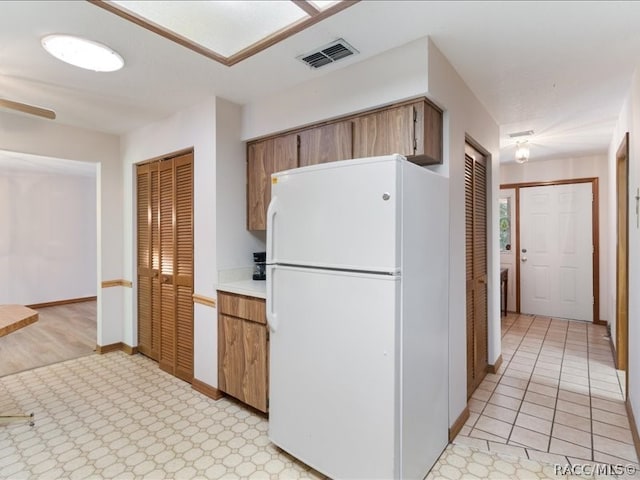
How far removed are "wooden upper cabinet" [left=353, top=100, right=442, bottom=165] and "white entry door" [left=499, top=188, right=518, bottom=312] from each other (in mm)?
4066

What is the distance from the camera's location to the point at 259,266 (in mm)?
2918

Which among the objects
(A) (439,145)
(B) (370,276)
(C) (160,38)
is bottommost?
(B) (370,276)

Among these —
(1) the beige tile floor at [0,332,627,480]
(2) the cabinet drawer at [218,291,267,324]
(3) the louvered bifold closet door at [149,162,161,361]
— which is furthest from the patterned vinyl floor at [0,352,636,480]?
(2) the cabinet drawer at [218,291,267,324]

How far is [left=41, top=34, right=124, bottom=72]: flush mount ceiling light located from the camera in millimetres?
1905

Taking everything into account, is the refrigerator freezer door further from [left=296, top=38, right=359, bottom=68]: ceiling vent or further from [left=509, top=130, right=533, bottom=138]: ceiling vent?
[left=509, top=130, right=533, bottom=138]: ceiling vent

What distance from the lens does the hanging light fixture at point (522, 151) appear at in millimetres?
3850

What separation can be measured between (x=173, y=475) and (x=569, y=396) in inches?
117

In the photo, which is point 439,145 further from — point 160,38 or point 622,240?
point 622,240

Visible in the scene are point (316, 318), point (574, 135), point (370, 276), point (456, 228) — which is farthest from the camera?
point (574, 135)

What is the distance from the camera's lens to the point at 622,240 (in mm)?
3168

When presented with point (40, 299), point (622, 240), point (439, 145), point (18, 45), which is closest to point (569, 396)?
point (622, 240)

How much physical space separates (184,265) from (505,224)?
496cm

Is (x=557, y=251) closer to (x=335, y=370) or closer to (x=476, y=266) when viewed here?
(x=476, y=266)

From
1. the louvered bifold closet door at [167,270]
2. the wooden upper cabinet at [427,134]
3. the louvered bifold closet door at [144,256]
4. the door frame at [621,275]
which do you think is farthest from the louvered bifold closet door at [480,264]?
the louvered bifold closet door at [144,256]
